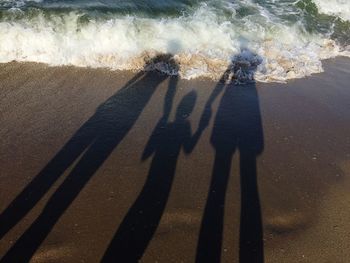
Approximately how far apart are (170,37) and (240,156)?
4.83 metres

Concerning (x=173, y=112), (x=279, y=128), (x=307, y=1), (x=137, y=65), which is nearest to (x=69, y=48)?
(x=137, y=65)

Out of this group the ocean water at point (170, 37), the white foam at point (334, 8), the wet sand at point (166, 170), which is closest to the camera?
the wet sand at point (166, 170)

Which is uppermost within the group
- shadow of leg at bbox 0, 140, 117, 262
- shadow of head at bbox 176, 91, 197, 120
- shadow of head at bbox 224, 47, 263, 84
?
shadow of head at bbox 224, 47, 263, 84

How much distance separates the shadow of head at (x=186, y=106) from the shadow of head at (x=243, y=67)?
116 centimetres

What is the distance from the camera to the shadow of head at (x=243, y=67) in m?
8.44

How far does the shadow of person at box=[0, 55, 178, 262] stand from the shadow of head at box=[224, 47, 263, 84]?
130cm

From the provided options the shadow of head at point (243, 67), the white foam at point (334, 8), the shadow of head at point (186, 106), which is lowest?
the shadow of head at point (186, 106)

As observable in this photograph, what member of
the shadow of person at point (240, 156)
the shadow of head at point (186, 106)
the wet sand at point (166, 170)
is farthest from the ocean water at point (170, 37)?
the shadow of head at point (186, 106)

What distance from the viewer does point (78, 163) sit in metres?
5.42

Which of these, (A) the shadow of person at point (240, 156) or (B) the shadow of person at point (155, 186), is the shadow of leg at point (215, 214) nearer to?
(A) the shadow of person at point (240, 156)

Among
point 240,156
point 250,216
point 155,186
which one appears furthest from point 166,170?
point 250,216

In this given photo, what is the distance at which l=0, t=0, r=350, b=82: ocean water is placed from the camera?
866 centimetres

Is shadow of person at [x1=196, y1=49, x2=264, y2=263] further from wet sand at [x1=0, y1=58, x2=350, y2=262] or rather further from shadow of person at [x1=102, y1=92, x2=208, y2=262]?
shadow of person at [x1=102, y1=92, x2=208, y2=262]

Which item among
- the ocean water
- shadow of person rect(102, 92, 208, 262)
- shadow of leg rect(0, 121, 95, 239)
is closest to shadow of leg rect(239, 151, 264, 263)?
shadow of person rect(102, 92, 208, 262)
